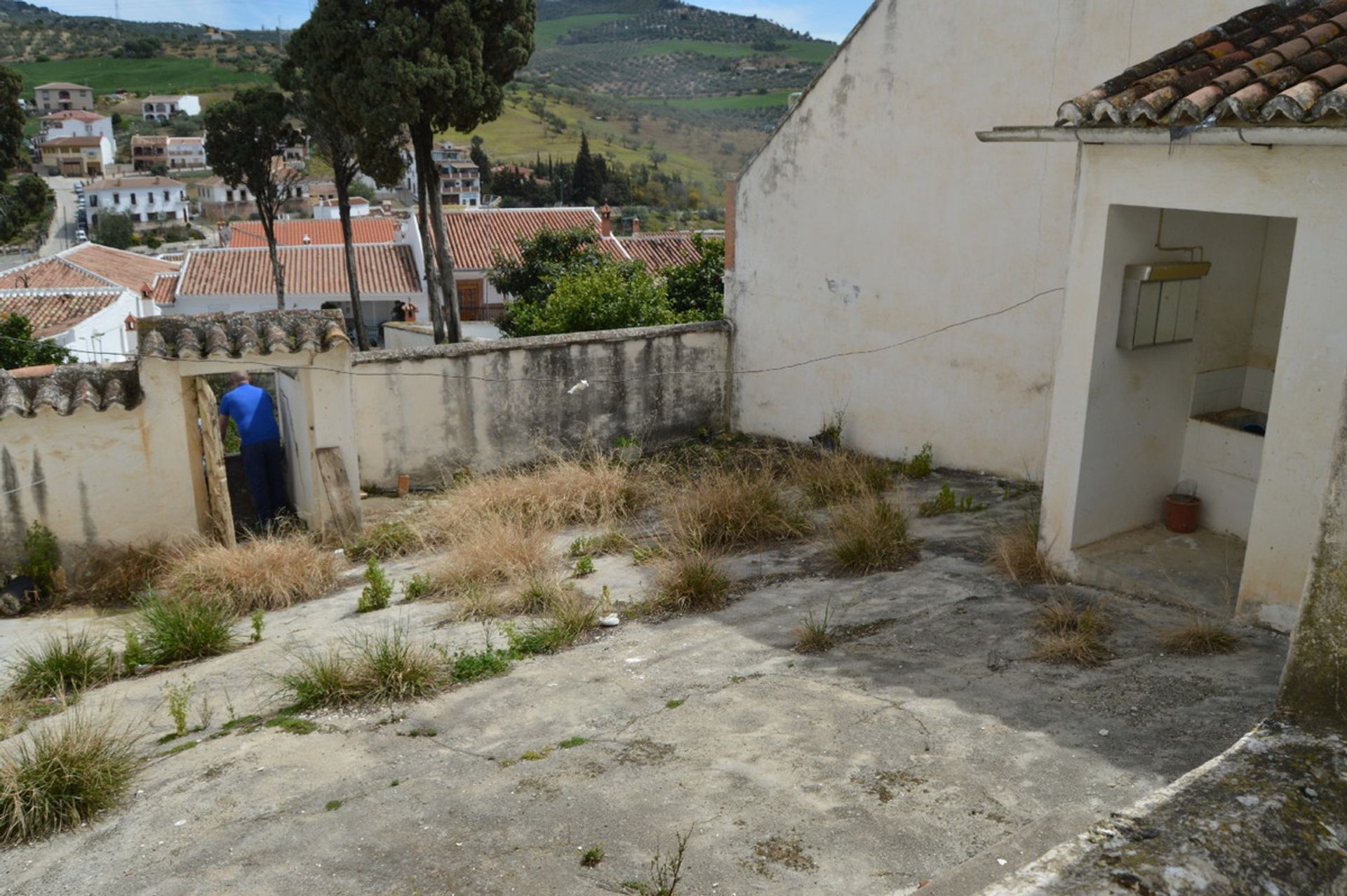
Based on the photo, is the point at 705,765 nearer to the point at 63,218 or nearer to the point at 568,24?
the point at 63,218

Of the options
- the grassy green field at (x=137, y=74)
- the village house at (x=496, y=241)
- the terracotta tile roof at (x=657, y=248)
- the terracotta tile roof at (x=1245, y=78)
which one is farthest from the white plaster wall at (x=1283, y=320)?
the grassy green field at (x=137, y=74)

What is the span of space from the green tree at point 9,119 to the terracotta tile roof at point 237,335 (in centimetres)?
2418

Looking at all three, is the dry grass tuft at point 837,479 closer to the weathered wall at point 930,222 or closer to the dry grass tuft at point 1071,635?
the weathered wall at point 930,222

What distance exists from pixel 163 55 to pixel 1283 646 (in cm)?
16138

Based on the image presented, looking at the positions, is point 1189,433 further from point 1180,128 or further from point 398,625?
point 398,625

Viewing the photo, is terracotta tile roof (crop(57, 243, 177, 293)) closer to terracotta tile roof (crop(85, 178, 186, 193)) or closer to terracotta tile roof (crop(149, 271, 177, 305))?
terracotta tile roof (crop(149, 271, 177, 305))

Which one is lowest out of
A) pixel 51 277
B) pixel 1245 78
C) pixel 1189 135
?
pixel 51 277

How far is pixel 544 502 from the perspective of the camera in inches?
404

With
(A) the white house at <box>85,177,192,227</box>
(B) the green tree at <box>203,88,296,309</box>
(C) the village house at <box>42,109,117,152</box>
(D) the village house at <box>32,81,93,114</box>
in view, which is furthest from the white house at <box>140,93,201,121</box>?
(B) the green tree at <box>203,88,296,309</box>

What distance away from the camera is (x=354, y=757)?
218 inches

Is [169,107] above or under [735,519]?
above

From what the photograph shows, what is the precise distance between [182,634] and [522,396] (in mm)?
5563

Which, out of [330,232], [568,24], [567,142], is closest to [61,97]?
[568,24]

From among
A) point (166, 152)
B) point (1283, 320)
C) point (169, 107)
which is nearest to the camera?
point (1283, 320)
